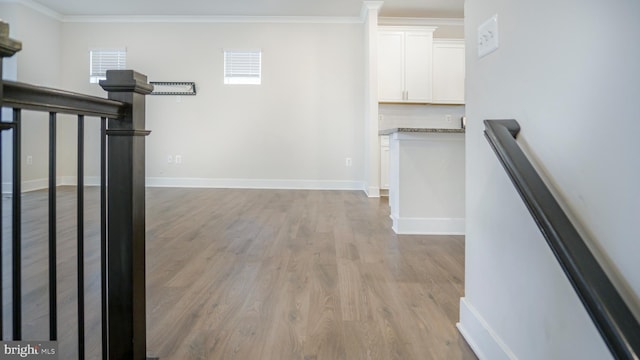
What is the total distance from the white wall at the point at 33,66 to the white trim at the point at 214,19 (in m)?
0.48

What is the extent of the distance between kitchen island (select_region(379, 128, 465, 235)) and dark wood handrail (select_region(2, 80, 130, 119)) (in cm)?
227

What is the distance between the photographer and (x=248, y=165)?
579 cm

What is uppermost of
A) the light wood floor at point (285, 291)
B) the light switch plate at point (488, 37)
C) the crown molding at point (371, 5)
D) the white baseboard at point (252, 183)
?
the crown molding at point (371, 5)

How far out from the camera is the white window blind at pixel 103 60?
228 inches

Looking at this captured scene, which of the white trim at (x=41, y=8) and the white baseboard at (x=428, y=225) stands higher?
the white trim at (x=41, y=8)

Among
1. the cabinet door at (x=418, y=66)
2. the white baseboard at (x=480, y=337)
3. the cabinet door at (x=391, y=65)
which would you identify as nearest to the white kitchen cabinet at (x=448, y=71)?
the cabinet door at (x=418, y=66)

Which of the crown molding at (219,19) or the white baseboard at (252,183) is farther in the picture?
the white baseboard at (252,183)

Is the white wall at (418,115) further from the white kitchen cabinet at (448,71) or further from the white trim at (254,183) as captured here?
the white trim at (254,183)

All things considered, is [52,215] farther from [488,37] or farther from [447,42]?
[447,42]

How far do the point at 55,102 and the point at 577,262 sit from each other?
122 centimetres

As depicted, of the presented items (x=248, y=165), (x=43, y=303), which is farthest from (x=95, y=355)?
(x=248, y=165)

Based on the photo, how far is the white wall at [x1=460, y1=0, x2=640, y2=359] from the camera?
0.68 m

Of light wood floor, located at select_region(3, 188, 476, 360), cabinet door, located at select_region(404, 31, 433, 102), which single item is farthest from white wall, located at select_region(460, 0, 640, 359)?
cabinet door, located at select_region(404, 31, 433, 102)

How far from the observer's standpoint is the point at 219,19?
5.66 m
